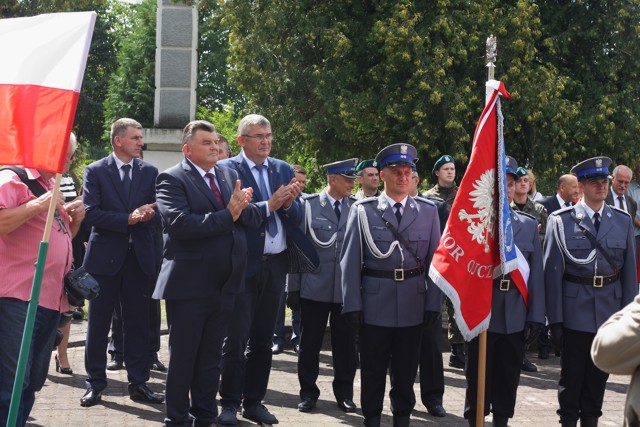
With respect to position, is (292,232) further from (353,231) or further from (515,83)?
(515,83)

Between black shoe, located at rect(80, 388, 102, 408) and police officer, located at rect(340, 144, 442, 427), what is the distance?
229 centimetres

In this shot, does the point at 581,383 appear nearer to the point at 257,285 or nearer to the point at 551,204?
the point at 257,285

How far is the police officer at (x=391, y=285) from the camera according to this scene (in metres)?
7.09

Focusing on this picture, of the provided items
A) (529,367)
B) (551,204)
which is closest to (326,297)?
(529,367)

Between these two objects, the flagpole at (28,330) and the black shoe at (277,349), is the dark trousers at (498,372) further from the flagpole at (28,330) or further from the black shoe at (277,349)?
the black shoe at (277,349)

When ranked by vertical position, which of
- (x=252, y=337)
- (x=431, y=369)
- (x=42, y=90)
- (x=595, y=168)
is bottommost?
(x=431, y=369)

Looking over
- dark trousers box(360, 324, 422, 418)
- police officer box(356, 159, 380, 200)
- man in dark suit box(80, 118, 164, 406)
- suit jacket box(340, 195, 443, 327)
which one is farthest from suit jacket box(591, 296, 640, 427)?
police officer box(356, 159, 380, 200)

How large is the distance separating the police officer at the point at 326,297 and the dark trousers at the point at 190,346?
158 centimetres

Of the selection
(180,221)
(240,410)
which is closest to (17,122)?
(180,221)

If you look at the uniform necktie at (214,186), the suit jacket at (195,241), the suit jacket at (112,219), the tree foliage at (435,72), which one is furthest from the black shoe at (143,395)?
the tree foliage at (435,72)

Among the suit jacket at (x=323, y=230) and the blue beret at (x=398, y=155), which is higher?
the blue beret at (x=398, y=155)

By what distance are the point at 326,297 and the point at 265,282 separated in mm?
1094

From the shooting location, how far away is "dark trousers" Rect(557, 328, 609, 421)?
726 cm

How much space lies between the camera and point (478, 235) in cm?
688
